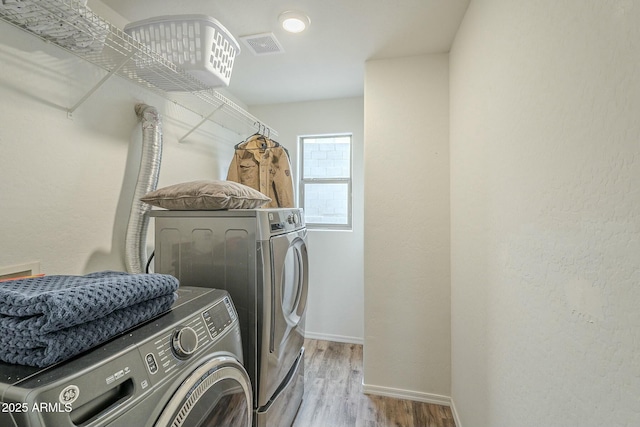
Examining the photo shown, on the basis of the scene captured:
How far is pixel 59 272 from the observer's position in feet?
3.96

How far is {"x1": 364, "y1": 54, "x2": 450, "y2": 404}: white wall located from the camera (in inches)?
76.6

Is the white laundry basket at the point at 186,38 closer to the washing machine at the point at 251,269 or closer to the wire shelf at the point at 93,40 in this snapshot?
the wire shelf at the point at 93,40

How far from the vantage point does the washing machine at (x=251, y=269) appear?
1226 millimetres

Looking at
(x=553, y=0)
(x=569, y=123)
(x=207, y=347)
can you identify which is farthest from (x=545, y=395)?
(x=553, y=0)

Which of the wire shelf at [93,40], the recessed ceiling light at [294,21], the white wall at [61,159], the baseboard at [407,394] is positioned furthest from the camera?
the baseboard at [407,394]

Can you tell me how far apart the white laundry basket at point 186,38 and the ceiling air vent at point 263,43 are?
1.43 ft

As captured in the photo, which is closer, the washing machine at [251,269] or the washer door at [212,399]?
the washer door at [212,399]

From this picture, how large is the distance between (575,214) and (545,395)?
53 centimetres

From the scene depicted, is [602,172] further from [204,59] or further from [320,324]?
[320,324]

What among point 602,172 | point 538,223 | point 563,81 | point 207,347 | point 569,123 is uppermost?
point 563,81

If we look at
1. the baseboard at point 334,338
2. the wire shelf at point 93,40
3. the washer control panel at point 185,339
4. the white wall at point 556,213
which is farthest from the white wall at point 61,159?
the baseboard at point 334,338

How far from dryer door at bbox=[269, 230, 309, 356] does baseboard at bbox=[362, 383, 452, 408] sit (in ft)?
2.38

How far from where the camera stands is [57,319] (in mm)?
526

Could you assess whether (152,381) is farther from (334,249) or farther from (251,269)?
(334,249)
